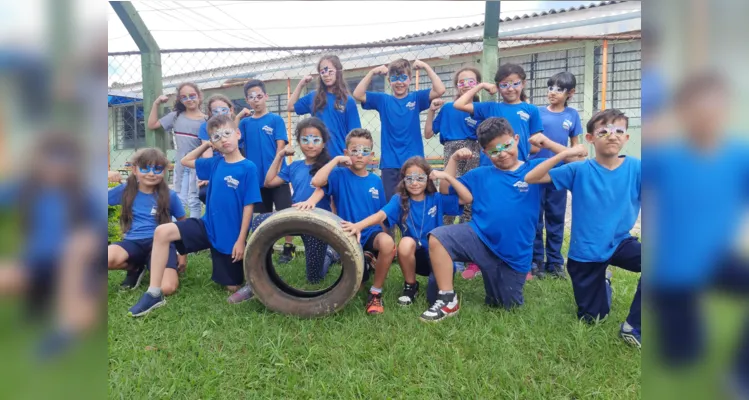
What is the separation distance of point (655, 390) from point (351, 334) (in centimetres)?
264

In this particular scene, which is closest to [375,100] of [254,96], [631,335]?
[254,96]

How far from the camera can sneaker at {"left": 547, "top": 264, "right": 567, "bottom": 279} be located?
4207mm

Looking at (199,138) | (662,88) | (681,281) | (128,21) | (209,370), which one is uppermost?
(128,21)

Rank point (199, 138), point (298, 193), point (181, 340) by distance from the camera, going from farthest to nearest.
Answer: point (199, 138), point (298, 193), point (181, 340)

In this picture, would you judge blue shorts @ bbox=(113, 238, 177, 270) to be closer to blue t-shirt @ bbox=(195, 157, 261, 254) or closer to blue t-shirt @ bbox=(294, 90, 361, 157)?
blue t-shirt @ bbox=(195, 157, 261, 254)

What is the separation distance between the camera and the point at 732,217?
0.39m

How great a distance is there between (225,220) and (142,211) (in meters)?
0.79

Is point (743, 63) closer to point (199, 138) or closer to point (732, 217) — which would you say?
point (732, 217)

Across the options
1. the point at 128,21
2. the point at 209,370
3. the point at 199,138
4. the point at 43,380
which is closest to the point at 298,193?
the point at 199,138

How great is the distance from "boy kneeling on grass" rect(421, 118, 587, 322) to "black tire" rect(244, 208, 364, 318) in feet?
2.03

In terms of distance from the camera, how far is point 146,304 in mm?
3447

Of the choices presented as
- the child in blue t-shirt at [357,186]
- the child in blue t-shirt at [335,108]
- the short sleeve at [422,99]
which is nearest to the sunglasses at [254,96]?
the child in blue t-shirt at [335,108]

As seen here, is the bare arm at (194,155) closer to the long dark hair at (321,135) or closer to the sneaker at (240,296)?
the long dark hair at (321,135)

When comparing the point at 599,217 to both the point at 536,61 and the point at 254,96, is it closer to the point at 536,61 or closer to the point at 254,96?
the point at 254,96
